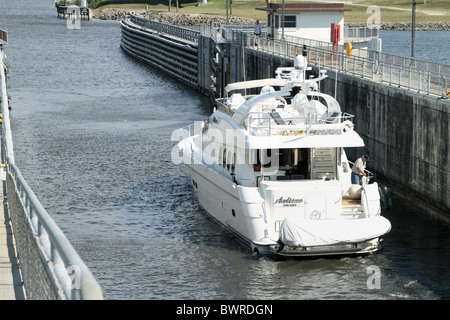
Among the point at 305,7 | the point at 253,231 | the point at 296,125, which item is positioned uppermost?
the point at 305,7

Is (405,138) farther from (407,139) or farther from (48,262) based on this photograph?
(48,262)

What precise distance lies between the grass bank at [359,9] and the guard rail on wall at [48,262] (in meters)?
133

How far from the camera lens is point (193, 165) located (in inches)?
1040

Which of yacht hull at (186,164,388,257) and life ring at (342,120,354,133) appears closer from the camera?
yacht hull at (186,164,388,257)

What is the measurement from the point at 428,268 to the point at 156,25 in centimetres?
6917

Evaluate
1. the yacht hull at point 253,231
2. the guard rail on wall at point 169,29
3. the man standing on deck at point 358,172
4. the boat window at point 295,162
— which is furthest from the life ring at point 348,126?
the guard rail on wall at point 169,29

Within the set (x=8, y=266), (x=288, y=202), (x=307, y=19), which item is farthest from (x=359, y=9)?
(x=8, y=266)

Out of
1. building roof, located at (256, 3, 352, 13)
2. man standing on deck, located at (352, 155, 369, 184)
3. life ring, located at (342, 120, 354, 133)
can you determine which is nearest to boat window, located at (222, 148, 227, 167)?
life ring, located at (342, 120, 354, 133)

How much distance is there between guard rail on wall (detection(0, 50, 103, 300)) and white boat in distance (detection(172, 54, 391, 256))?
834 cm

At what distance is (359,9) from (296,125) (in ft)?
446

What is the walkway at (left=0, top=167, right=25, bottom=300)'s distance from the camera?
12.5 meters

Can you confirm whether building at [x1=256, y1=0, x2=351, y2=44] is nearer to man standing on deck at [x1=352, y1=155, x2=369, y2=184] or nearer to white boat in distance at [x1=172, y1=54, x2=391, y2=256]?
white boat in distance at [x1=172, y1=54, x2=391, y2=256]

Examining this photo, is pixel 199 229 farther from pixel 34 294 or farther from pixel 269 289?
pixel 34 294

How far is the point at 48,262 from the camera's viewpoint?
905cm
